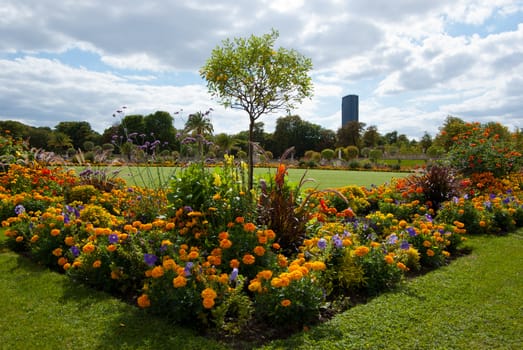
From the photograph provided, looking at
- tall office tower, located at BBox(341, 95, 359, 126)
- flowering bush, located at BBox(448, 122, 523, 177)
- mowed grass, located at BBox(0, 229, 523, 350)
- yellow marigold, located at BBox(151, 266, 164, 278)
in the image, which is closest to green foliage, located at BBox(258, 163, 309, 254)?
mowed grass, located at BBox(0, 229, 523, 350)

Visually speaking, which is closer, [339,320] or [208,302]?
[208,302]

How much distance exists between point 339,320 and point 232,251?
1.15 metres

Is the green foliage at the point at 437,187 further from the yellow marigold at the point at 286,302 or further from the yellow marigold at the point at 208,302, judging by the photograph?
the yellow marigold at the point at 208,302

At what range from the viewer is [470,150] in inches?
404

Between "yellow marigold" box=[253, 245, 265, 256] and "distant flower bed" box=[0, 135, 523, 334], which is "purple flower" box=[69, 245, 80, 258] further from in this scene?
"yellow marigold" box=[253, 245, 265, 256]

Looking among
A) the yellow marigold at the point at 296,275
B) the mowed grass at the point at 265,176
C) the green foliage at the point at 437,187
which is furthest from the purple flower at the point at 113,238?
the green foliage at the point at 437,187

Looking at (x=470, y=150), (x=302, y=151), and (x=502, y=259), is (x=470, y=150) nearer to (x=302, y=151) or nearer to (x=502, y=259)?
(x=502, y=259)

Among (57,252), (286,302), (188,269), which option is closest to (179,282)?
(188,269)

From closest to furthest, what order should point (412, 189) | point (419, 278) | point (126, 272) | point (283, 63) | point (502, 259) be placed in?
1. point (126, 272)
2. point (419, 278)
3. point (502, 259)
4. point (283, 63)
5. point (412, 189)

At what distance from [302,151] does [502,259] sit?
67326 mm

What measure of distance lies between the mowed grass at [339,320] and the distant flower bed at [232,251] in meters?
0.17

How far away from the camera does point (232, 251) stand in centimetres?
346

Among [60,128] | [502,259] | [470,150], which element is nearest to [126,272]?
[502,259]

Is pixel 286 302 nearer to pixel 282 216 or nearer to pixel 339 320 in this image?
pixel 339 320
